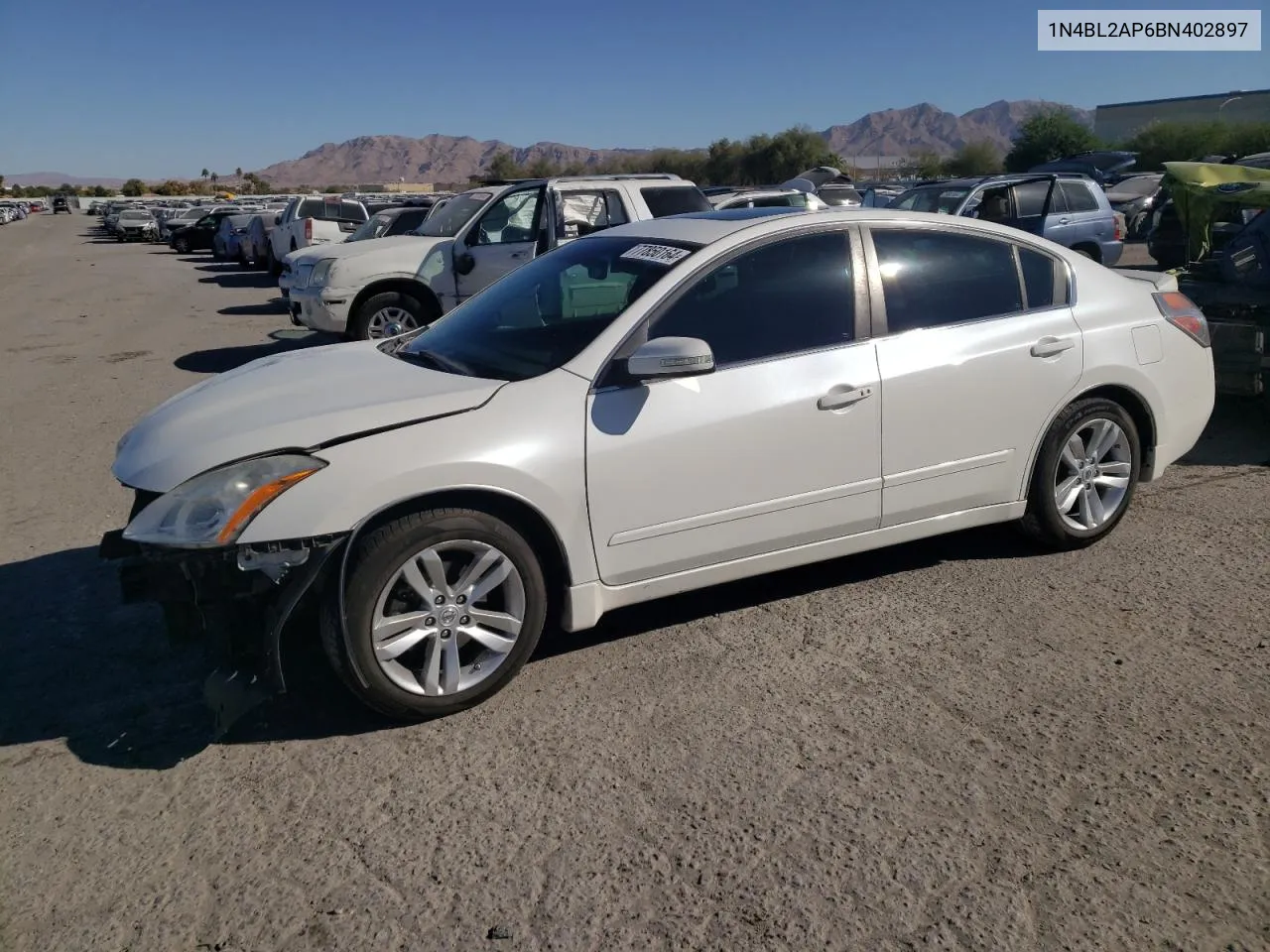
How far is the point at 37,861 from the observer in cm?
294

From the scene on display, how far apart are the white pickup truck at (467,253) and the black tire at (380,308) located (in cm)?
1

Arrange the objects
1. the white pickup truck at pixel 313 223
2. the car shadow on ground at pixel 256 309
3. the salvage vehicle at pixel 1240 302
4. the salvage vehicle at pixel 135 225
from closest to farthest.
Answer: the salvage vehicle at pixel 1240 302 < the car shadow on ground at pixel 256 309 < the white pickup truck at pixel 313 223 < the salvage vehicle at pixel 135 225

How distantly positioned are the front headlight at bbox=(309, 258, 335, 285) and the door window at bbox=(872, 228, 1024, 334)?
756 centimetres

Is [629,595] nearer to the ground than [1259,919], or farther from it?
farther from it

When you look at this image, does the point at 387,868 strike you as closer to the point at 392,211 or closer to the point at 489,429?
the point at 489,429

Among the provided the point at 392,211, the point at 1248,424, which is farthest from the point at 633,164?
the point at 1248,424

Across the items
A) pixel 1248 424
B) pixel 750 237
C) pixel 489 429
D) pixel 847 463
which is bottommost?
pixel 1248 424

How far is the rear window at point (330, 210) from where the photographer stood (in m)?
20.8

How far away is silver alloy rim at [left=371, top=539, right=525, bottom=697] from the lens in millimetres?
3512

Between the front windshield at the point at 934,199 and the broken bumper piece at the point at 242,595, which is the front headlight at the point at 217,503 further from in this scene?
the front windshield at the point at 934,199

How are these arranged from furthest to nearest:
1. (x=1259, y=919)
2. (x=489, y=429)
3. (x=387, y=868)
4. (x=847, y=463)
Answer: (x=847, y=463) < (x=489, y=429) < (x=387, y=868) < (x=1259, y=919)

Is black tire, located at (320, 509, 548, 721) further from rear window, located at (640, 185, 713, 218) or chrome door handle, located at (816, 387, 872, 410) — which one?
rear window, located at (640, 185, 713, 218)

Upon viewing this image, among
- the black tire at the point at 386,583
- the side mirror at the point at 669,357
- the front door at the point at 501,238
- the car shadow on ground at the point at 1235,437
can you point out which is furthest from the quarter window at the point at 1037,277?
the front door at the point at 501,238

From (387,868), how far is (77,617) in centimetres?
239
